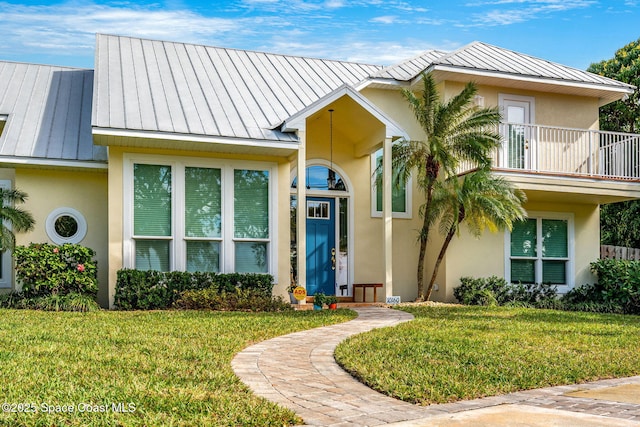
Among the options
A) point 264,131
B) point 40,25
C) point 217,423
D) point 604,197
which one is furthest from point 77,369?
point 604,197

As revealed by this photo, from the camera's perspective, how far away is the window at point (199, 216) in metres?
13.9

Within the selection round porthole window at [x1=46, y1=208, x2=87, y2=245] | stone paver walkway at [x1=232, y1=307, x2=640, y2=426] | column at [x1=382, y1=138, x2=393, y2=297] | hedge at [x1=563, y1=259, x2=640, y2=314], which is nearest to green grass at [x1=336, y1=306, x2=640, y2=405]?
stone paver walkway at [x1=232, y1=307, x2=640, y2=426]

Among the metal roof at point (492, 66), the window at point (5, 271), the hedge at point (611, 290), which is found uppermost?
the metal roof at point (492, 66)

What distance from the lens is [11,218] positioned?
13492mm

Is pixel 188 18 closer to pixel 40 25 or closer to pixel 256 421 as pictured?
pixel 40 25

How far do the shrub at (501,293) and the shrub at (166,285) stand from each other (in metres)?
5.12

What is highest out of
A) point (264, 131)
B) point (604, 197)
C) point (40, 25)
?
point (40, 25)

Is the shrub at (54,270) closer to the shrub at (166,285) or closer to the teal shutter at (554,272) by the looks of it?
the shrub at (166,285)

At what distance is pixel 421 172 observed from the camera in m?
15.2

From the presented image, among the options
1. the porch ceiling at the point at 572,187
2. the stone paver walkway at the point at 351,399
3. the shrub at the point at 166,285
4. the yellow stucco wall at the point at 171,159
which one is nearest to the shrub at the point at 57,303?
the shrub at the point at 166,285

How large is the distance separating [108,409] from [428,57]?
15.7 m

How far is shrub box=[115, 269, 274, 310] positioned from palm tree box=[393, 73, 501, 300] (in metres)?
4.39

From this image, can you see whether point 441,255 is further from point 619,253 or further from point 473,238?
point 619,253

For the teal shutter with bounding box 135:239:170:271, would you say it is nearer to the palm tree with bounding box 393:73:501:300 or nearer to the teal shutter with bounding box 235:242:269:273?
the teal shutter with bounding box 235:242:269:273
